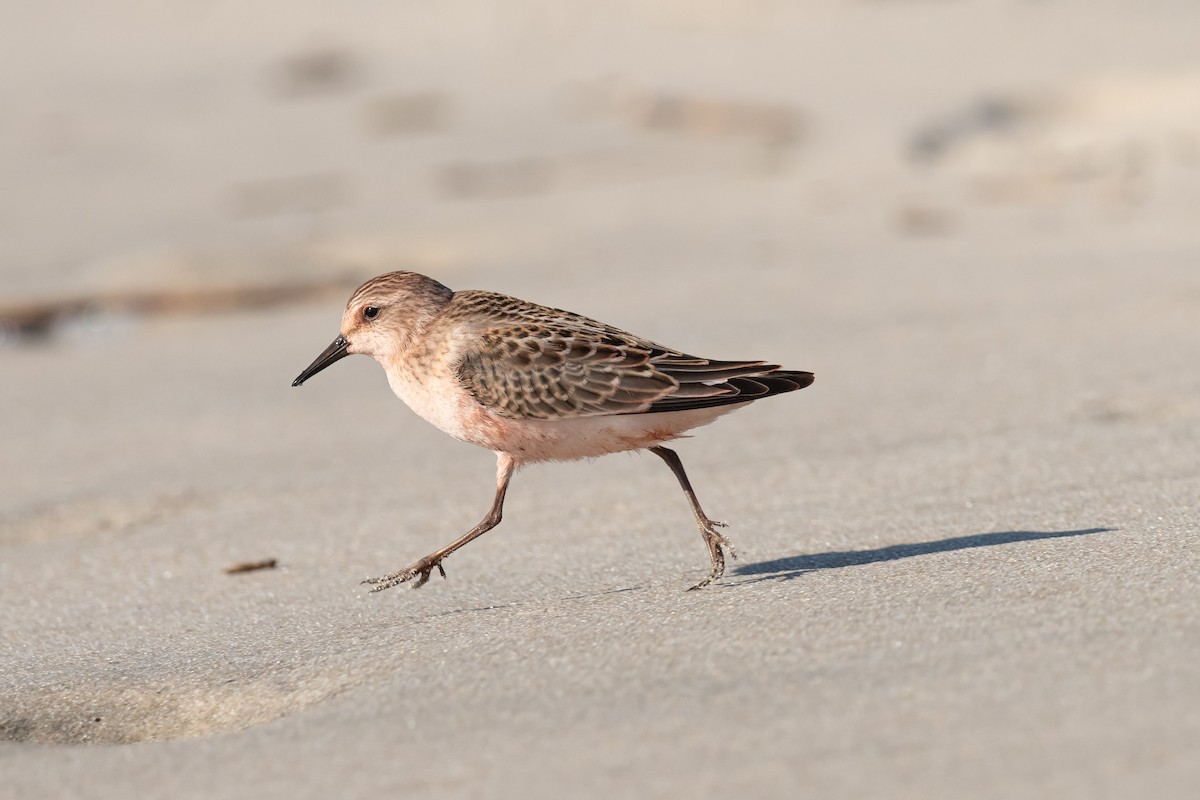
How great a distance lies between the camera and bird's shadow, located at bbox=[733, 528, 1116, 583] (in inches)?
160

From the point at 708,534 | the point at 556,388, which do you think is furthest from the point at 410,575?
the point at 708,534

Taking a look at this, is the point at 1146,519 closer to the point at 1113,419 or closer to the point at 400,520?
the point at 1113,419

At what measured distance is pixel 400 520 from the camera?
5.20 metres

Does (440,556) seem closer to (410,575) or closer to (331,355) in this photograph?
(410,575)

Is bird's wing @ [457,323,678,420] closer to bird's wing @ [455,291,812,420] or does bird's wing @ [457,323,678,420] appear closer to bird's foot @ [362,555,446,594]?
bird's wing @ [455,291,812,420]

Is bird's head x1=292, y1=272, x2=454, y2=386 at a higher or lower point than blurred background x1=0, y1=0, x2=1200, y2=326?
lower

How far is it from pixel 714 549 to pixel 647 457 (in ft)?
5.12

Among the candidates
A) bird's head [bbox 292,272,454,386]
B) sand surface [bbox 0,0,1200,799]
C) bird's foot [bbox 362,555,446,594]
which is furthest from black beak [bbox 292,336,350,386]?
bird's foot [bbox 362,555,446,594]

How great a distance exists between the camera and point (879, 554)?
13.7 ft

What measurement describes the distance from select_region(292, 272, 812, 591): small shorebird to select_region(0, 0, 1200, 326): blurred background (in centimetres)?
339

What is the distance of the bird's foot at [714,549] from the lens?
13.4ft

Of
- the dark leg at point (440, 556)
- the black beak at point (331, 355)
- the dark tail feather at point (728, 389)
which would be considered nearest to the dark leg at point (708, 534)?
the dark tail feather at point (728, 389)

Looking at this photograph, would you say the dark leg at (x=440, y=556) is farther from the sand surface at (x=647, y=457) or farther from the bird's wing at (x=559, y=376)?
the bird's wing at (x=559, y=376)

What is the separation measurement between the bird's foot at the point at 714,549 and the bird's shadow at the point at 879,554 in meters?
0.07
